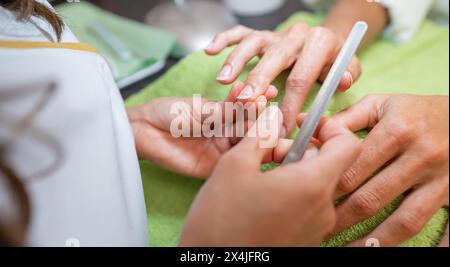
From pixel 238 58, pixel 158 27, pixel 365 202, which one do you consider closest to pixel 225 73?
pixel 238 58

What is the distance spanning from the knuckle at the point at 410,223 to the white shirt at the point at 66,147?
261 mm

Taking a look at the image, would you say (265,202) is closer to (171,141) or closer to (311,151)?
(311,151)

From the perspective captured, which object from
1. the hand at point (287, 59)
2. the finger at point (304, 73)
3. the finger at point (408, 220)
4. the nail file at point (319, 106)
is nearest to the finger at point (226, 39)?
the hand at point (287, 59)

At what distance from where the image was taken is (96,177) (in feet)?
1.34

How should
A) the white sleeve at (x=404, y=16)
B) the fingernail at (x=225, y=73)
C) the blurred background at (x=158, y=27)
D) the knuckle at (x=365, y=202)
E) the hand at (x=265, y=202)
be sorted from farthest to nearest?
the blurred background at (x=158, y=27), the white sleeve at (x=404, y=16), the fingernail at (x=225, y=73), the knuckle at (x=365, y=202), the hand at (x=265, y=202)

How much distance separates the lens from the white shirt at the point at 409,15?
67cm

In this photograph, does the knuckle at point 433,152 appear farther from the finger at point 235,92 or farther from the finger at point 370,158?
the finger at point 235,92

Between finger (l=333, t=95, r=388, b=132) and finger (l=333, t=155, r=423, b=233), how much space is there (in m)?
0.06

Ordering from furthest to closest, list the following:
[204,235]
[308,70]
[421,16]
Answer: [421,16]
[308,70]
[204,235]

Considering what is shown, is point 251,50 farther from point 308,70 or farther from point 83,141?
point 83,141

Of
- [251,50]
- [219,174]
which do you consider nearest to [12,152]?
[219,174]

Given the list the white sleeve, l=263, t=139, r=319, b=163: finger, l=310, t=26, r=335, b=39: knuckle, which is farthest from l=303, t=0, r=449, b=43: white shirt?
l=263, t=139, r=319, b=163: finger

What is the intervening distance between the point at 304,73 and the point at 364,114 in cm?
10
